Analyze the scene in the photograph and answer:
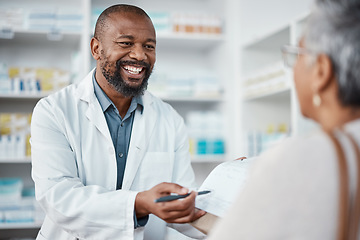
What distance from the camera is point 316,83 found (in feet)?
2.50

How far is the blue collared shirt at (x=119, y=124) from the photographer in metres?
1.75

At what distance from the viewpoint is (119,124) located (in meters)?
1.82

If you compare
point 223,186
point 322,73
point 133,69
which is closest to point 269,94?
point 133,69

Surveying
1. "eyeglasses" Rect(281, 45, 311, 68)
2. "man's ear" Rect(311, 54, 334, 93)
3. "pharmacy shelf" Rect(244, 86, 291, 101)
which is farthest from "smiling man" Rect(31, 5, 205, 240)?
"pharmacy shelf" Rect(244, 86, 291, 101)

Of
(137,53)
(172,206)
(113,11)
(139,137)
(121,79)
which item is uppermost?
(113,11)

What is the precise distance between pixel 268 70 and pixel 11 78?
1.99 metres

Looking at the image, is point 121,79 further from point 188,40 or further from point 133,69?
point 188,40

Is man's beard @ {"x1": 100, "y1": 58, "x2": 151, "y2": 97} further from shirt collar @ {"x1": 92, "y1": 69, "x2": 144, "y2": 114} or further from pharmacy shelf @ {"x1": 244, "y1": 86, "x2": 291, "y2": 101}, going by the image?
pharmacy shelf @ {"x1": 244, "y1": 86, "x2": 291, "y2": 101}

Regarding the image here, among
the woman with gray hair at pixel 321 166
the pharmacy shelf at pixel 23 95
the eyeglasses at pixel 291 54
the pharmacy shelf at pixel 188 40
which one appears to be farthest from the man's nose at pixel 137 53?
the pharmacy shelf at pixel 188 40

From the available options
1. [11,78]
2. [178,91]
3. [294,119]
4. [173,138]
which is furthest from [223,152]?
[173,138]

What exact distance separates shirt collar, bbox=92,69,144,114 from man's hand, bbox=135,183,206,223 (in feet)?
1.86

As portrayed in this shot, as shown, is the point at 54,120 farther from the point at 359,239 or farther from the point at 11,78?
the point at 11,78

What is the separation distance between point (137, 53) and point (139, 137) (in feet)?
1.09

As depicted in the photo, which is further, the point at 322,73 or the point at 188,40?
the point at 188,40
